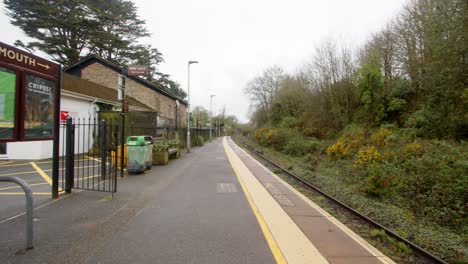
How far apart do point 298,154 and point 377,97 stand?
6623 mm

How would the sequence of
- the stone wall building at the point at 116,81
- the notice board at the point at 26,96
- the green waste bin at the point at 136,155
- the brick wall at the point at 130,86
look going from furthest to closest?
the brick wall at the point at 130,86 → the stone wall building at the point at 116,81 → the green waste bin at the point at 136,155 → the notice board at the point at 26,96

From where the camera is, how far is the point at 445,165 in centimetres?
790

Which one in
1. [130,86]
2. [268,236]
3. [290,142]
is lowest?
[268,236]

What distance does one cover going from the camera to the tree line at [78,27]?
2748 centimetres

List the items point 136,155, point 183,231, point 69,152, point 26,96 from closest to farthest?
point 183,231, point 26,96, point 69,152, point 136,155

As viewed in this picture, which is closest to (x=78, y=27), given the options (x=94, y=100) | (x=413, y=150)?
(x=94, y=100)

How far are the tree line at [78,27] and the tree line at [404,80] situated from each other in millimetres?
23833

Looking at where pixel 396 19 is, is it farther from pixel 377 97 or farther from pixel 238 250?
pixel 238 250

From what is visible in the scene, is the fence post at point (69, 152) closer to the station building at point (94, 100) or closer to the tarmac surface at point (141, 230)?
the tarmac surface at point (141, 230)

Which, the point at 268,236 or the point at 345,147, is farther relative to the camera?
the point at 345,147

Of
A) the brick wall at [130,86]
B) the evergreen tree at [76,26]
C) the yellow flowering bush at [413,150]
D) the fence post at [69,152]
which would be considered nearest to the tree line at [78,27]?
the evergreen tree at [76,26]

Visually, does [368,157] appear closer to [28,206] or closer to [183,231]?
[183,231]

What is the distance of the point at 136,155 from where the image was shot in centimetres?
1034

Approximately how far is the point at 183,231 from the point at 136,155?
6.32 m
